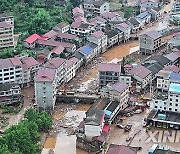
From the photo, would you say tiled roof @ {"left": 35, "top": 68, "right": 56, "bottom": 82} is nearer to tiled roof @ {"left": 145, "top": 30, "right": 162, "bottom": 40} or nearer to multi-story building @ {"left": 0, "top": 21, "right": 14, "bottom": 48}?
multi-story building @ {"left": 0, "top": 21, "right": 14, "bottom": 48}

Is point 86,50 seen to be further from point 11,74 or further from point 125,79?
point 11,74

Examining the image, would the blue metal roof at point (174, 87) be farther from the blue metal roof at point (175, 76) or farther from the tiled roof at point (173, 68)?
the tiled roof at point (173, 68)

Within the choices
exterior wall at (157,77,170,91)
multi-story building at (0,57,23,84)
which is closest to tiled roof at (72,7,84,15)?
multi-story building at (0,57,23,84)

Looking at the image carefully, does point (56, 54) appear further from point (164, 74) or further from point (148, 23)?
point (148, 23)

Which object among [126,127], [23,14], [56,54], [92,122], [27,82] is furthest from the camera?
[23,14]

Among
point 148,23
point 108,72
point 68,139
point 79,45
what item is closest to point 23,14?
point 79,45

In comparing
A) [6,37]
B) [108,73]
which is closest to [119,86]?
[108,73]
